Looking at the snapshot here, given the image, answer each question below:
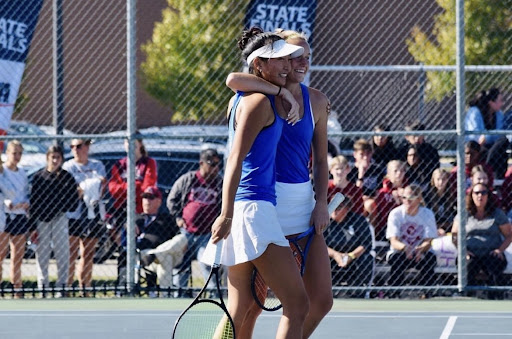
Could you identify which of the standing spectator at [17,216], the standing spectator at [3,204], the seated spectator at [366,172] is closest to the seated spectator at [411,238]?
the seated spectator at [366,172]

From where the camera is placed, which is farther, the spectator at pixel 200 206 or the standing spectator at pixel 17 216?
the standing spectator at pixel 17 216

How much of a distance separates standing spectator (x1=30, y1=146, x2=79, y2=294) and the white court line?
3.90 m

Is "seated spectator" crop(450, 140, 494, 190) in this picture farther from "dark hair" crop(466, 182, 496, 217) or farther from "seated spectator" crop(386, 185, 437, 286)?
"seated spectator" crop(386, 185, 437, 286)

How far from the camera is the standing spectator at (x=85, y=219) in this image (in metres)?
11.3

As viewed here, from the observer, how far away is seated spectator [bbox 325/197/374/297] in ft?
35.2

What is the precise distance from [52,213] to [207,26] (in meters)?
9.37

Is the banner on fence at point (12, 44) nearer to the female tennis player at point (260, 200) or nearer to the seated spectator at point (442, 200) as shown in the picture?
the seated spectator at point (442, 200)

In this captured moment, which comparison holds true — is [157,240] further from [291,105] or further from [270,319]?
[291,105]

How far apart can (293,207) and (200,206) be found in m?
5.13

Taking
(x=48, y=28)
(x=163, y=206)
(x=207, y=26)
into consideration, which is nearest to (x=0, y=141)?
(x=163, y=206)

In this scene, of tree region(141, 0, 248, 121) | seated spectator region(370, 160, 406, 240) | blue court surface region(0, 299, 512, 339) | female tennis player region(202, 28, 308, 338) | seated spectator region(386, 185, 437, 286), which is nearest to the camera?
female tennis player region(202, 28, 308, 338)

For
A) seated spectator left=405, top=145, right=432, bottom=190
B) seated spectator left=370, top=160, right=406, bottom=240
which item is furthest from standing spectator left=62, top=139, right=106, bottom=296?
seated spectator left=405, top=145, right=432, bottom=190

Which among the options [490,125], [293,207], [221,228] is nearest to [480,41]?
[490,125]

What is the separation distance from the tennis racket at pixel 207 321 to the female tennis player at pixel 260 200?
54mm
